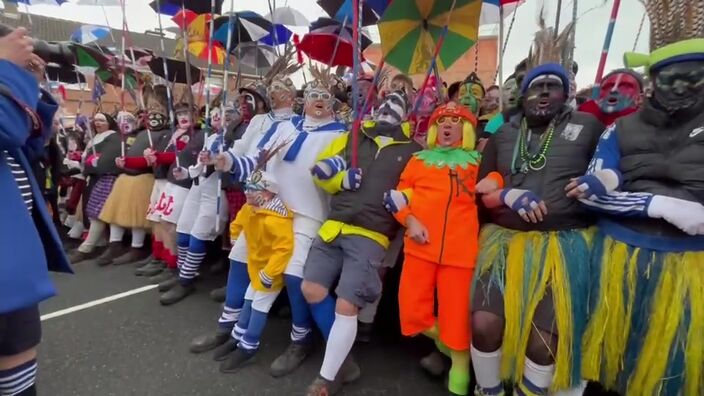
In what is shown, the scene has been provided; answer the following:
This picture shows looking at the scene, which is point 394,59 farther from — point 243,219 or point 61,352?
point 61,352

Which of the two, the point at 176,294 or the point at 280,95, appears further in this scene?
the point at 176,294

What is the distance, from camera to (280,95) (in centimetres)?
332

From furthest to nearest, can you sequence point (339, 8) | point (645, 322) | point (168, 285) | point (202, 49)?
point (202, 49), point (339, 8), point (168, 285), point (645, 322)

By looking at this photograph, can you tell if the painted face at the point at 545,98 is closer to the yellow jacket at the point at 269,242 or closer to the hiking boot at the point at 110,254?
the yellow jacket at the point at 269,242

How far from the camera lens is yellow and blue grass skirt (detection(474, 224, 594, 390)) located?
77.7 inches

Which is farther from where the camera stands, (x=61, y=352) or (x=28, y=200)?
(x=61, y=352)

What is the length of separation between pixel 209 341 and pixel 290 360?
0.61 meters

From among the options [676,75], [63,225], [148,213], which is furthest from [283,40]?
[676,75]

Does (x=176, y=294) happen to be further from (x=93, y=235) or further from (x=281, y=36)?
(x=281, y=36)

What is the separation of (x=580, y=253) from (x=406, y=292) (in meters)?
0.87

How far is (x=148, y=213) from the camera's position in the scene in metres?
4.59

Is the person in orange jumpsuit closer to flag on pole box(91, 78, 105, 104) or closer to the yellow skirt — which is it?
the yellow skirt

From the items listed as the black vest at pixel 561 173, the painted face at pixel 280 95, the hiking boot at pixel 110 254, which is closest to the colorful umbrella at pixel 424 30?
the painted face at pixel 280 95

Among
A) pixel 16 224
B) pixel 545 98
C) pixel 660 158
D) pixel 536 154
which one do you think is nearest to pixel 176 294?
pixel 16 224
